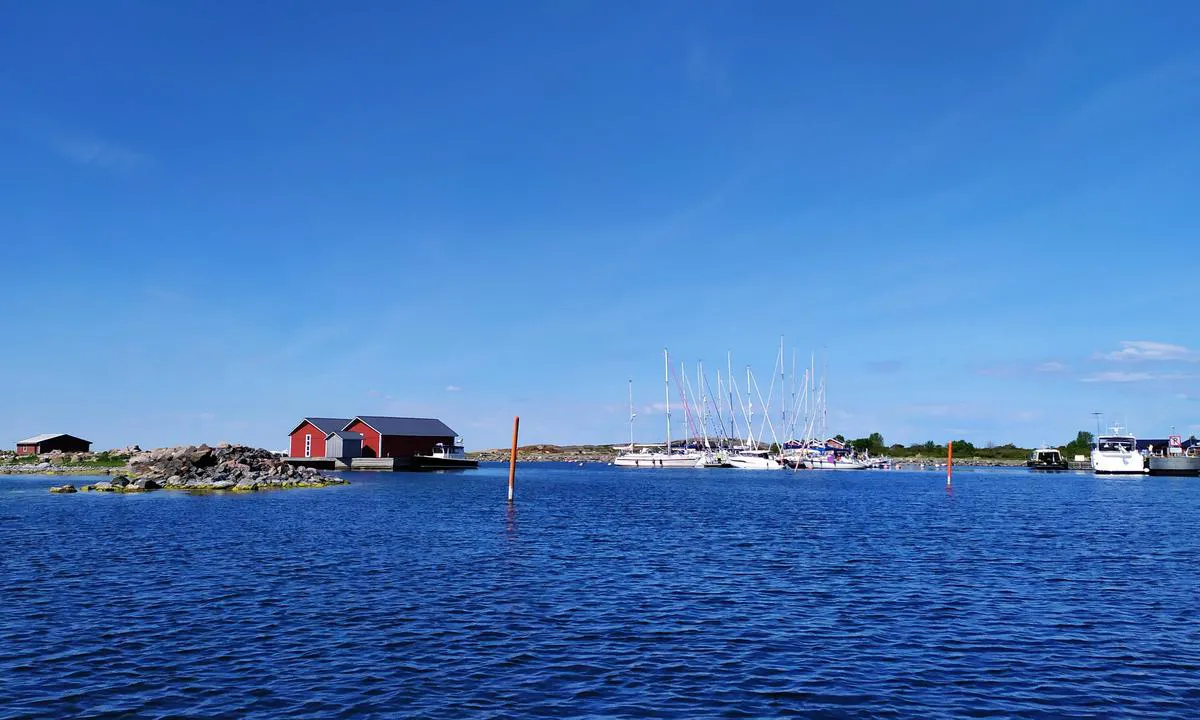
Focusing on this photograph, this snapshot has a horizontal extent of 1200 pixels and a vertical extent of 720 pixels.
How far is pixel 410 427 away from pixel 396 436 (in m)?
5.28

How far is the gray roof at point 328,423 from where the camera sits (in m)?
142

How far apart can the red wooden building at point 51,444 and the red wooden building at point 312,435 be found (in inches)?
1746

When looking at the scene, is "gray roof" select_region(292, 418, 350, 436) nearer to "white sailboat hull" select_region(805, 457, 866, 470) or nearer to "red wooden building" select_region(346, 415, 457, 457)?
"red wooden building" select_region(346, 415, 457, 457)

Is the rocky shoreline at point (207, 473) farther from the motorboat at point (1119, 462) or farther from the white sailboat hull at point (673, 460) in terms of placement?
the motorboat at point (1119, 462)

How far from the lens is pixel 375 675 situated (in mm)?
17297

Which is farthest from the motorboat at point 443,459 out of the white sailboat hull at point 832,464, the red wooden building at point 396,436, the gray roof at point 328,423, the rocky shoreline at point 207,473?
the white sailboat hull at point 832,464

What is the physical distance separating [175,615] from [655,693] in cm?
1462

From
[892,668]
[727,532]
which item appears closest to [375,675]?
[892,668]

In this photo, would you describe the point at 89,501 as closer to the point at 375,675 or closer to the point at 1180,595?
the point at 375,675

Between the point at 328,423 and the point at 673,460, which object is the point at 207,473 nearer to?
the point at 328,423

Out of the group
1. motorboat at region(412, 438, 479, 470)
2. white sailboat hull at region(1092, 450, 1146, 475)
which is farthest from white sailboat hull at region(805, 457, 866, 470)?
motorboat at region(412, 438, 479, 470)

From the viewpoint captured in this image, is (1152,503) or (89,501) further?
(1152,503)

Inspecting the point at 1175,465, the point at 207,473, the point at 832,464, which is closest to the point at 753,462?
the point at 832,464

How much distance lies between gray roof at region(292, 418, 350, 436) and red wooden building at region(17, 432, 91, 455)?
46.9 metres
